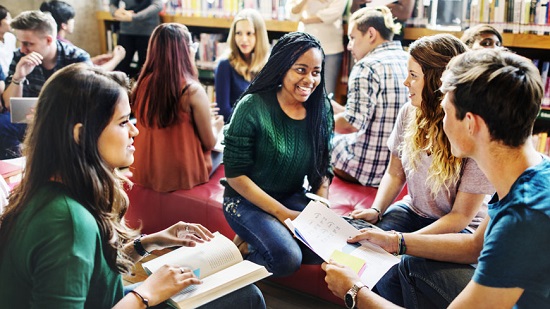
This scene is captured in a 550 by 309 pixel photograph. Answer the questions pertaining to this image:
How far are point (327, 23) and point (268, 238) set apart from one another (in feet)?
7.13

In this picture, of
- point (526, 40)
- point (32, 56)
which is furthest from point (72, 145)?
point (526, 40)

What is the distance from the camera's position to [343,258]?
1.58m

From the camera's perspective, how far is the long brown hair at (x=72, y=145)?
110cm

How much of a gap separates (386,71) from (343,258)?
1.24 metres

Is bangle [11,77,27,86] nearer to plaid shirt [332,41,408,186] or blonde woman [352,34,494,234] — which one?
plaid shirt [332,41,408,186]

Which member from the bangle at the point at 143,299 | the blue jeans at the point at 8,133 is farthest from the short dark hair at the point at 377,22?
the bangle at the point at 143,299

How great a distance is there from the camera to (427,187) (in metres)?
1.86

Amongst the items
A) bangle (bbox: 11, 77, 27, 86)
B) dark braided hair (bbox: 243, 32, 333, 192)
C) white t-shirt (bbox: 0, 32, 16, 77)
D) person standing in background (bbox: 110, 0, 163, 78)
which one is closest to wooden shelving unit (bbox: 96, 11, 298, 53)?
person standing in background (bbox: 110, 0, 163, 78)

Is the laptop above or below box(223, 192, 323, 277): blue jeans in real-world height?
above

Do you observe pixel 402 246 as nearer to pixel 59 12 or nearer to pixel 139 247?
pixel 139 247

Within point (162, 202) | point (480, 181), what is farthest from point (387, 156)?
point (162, 202)

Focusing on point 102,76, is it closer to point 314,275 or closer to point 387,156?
point 314,275

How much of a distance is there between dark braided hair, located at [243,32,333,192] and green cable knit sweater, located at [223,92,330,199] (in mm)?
37

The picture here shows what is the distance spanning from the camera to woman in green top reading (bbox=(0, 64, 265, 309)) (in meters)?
1.00
